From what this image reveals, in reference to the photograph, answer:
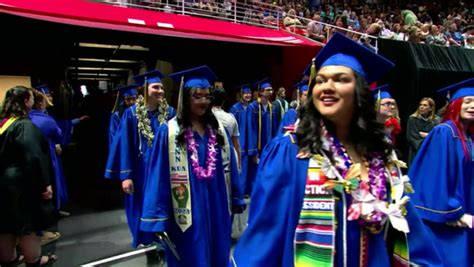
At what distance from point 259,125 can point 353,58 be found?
21.5 ft

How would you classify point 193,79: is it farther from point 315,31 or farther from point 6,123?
point 315,31

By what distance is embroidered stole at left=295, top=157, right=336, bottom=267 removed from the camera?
1812mm

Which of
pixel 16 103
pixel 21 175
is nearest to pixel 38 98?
pixel 16 103

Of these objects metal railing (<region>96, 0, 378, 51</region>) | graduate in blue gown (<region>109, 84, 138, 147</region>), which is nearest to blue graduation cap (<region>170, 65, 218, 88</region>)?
graduate in blue gown (<region>109, 84, 138, 147</region>)

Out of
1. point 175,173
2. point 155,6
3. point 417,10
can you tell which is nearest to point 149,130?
point 175,173

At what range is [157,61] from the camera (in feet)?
40.3

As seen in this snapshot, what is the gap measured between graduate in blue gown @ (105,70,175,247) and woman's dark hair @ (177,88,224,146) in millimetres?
1346

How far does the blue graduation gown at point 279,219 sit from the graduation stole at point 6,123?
10.6 feet

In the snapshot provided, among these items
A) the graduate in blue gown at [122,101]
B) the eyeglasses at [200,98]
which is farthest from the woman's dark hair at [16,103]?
the graduate in blue gown at [122,101]

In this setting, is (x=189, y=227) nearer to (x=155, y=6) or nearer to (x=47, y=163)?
(x=47, y=163)

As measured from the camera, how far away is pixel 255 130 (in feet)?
27.7

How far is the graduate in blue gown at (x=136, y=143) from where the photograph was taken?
200 inches

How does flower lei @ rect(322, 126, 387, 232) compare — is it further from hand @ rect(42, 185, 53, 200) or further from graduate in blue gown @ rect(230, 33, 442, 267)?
hand @ rect(42, 185, 53, 200)

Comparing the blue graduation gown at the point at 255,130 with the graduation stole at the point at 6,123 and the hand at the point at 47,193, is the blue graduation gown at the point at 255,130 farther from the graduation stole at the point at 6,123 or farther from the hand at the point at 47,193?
the graduation stole at the point at 6,123
